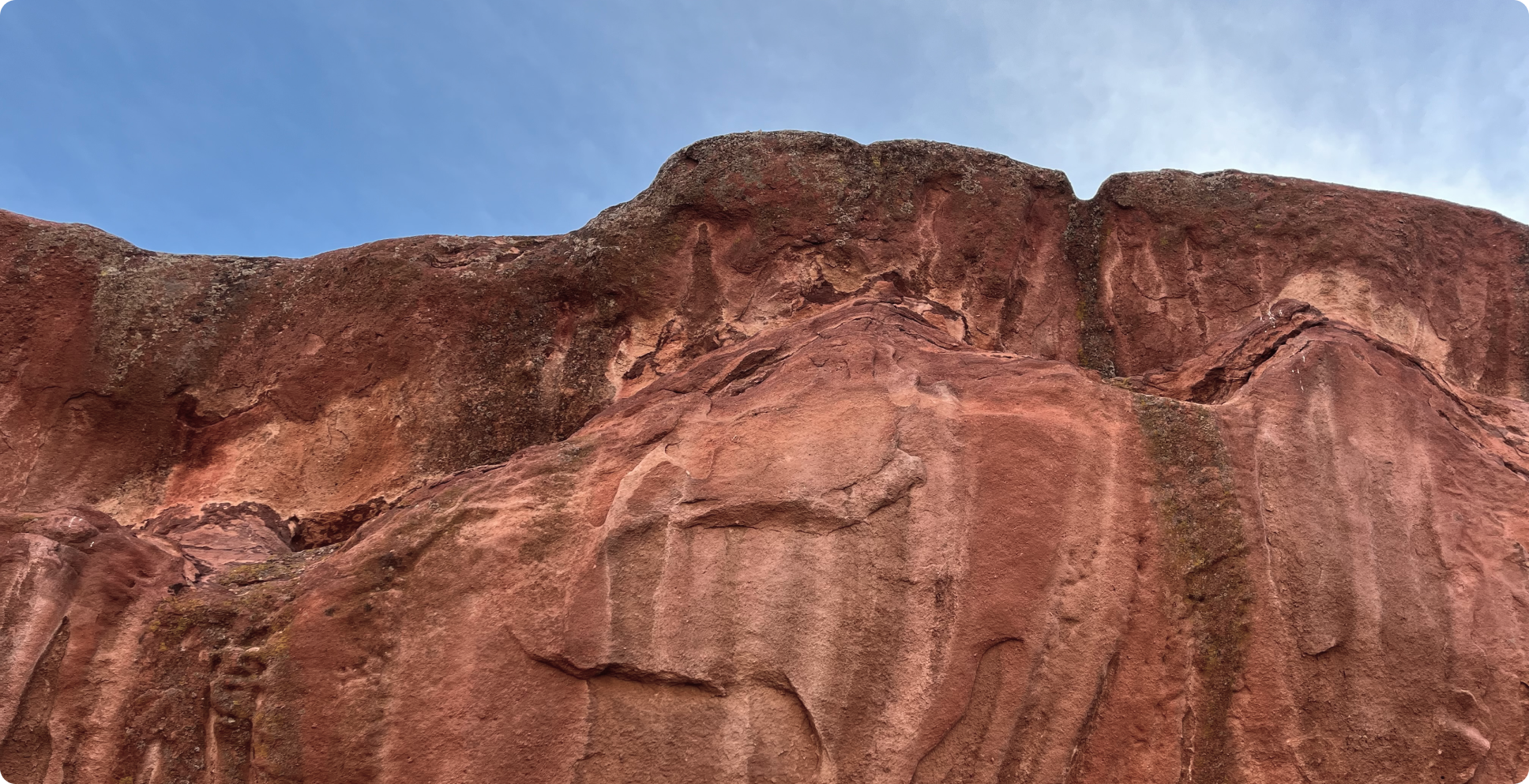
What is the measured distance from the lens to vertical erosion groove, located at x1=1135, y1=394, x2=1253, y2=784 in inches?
206

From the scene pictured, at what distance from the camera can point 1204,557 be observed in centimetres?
550

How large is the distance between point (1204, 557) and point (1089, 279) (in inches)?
156

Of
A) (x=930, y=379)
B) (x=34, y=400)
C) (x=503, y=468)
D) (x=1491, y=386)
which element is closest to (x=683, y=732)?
(x=503, y=468)

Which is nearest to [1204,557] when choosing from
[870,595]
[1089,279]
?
[870,595]

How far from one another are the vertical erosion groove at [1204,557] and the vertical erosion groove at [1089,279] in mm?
2772

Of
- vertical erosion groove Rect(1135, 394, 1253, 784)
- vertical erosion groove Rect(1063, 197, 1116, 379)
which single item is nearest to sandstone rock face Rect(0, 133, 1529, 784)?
vertical erosion groove Rect(1135, 394, 1253, 784)

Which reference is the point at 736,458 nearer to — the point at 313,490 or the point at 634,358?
the point at 634,358

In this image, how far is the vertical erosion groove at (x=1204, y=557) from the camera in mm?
5242

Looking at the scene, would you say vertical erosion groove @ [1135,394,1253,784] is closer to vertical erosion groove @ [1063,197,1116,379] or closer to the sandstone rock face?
the sandstone rock face

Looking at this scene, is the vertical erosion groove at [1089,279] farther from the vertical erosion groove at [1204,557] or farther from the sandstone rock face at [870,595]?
the vertical erosion groove at [1204,557]

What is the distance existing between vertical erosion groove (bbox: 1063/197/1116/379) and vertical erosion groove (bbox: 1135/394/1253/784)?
2772 mm

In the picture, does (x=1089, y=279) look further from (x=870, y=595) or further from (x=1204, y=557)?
(x=870, y=595)

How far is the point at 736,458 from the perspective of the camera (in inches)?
237

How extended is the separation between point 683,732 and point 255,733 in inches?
79.8
